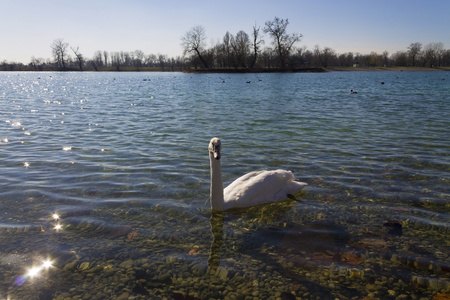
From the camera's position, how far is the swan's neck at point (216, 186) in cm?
573

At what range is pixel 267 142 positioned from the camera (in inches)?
444

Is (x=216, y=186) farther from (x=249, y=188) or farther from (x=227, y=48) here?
(x=227, y=48)

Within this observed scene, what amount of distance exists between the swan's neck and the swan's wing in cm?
18

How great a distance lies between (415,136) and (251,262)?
9.99m

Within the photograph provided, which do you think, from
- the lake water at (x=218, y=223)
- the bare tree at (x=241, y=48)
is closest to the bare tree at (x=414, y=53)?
the bare tree at (x=241, y=48)

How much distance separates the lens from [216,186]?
5.77 metres

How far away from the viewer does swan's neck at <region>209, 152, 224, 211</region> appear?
5.73 m

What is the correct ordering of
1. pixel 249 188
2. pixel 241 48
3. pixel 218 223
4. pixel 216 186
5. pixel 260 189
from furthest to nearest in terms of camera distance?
pixel 241 48 < pixel 260 189 < pixel 249 188 < pixel 216 186 < pixel 218 223

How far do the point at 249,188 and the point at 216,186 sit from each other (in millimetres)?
715

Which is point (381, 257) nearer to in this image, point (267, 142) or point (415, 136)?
point (267, 142)

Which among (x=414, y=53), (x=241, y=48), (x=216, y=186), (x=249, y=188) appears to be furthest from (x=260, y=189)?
(x=414, y=53)

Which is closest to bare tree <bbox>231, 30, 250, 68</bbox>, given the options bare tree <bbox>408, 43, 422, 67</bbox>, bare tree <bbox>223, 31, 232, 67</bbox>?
bare tree <bbox>223, 31, 232, 67</bbox>

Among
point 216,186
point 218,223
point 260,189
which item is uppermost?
point 216,186

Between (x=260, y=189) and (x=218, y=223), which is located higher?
(x=260, y=189)
